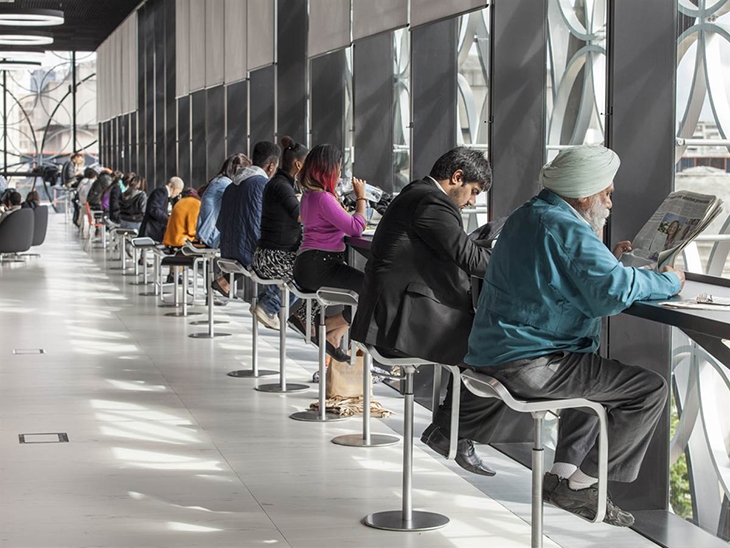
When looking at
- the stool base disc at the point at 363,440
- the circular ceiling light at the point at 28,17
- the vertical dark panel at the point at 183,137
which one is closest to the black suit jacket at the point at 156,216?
the vertical dark panel at the point at 183,137

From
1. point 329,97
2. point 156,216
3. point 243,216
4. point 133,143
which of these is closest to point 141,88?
point 133,143

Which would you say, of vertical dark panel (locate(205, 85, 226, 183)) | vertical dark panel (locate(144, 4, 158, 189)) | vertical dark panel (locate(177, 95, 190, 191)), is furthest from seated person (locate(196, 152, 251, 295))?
vertical dark panel (locate(144, 4, 158, 189))

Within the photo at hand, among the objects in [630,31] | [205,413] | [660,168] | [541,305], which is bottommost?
[205,413]

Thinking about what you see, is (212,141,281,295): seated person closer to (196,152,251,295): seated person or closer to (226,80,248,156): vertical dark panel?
(196,152,251,295): seated person

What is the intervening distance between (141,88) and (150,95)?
123 cm

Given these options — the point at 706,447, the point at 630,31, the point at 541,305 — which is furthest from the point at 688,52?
the point at 541,305

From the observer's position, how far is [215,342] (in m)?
8.58

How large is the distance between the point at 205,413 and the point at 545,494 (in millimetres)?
2954

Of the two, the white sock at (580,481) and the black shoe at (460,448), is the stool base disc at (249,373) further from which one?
the white sock at (580,481)

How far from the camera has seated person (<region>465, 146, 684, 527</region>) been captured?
3213 millimetres

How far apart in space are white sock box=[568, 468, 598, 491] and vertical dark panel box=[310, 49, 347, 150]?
19.2ft

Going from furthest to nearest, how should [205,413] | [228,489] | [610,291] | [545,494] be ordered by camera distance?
[205,413] < [228,489] < [545,494] < [610,291]

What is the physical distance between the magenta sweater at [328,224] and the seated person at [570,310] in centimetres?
246

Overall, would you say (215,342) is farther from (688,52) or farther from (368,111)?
(688,52)
